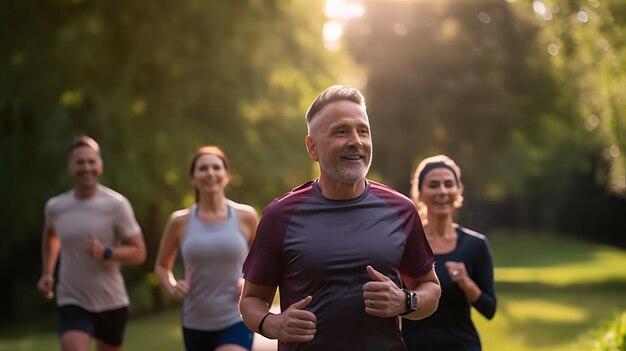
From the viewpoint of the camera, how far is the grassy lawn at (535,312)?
18828 millimetres

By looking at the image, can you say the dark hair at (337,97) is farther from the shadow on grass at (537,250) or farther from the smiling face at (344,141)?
the shadow on grass at (537,250)

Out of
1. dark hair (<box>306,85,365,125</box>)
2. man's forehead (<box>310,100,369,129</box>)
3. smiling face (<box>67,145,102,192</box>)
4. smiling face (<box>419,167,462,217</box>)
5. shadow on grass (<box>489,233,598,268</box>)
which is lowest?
shadow on grass (<box>489,233,598,268</box>)

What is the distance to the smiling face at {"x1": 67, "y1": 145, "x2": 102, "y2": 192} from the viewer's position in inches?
331

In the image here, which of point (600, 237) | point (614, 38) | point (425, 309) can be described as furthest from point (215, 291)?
point (600, 237)

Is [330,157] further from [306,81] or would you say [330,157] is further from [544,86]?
[544,86]

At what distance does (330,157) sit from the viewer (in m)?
4.27

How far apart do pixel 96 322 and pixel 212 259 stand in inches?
51.2

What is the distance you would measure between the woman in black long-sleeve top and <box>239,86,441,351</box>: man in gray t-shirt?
1.97 metres

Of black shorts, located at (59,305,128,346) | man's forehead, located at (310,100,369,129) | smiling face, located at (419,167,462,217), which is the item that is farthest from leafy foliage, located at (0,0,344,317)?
man's forehead, located at (310,100,369,129)

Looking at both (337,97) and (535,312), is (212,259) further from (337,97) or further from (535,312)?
(535,312)

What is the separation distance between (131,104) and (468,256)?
14.5 metres

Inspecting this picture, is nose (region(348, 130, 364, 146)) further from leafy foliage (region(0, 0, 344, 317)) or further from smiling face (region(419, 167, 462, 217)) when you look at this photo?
leafy foliage (region(0, 0, 344, 317))

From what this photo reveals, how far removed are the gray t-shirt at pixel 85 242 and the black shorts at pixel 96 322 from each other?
5 cm

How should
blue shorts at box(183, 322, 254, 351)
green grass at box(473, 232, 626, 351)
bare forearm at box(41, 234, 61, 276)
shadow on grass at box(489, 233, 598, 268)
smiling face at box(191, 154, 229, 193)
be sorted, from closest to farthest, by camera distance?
blue shorts at box(183, 322, 254, 351)
smiling face at box(191, 154, 229, 193)
bare forearm at box(41, 234, 61, 276)
green grass at box(473, 232, 626, 351)
shadow on grass at box(489, 233, 598, 268)
